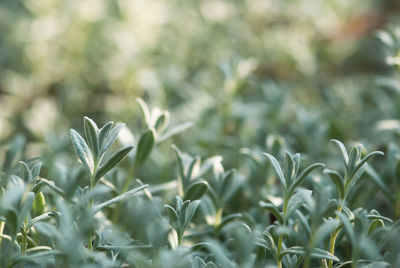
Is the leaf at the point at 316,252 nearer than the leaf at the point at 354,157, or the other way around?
the leaf at the point at 316,252

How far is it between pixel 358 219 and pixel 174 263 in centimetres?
42

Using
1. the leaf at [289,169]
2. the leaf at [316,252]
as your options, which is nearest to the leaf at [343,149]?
the leaf at [289,169]

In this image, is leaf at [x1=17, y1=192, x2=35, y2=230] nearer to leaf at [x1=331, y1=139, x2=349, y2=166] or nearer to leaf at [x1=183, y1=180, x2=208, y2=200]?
leaf at [x1=183, y1=180, x2=208, y2=200]

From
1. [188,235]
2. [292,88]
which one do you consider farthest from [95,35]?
[188,235]

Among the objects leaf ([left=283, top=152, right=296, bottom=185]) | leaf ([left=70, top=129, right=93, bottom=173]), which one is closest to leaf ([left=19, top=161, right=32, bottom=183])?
leaf ([left=70, top=129, right=93, bottom=173])

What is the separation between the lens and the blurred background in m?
1.91

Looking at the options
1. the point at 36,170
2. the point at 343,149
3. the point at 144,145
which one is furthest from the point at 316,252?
the point at 36,170

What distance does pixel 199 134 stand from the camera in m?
1.76

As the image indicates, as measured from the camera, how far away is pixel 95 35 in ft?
8.61

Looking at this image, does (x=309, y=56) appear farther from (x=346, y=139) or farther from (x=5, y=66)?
(x=5, y=66)

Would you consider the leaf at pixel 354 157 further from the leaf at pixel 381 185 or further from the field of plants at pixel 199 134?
the leaf at pixel 381 185

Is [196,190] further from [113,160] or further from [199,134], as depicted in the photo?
[199,134]

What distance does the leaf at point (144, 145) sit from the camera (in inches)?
49.4

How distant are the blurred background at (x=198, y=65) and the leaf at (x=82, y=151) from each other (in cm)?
71
